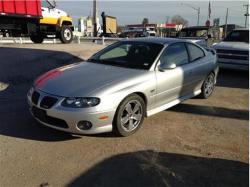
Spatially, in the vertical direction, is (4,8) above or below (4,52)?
above

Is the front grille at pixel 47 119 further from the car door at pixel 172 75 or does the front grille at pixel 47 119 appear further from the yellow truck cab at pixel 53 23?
the yellow truck cab at pixel 53 23

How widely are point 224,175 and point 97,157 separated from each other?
5.30ft

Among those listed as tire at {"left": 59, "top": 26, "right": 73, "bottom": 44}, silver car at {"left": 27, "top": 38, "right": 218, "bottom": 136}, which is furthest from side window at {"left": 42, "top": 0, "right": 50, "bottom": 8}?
silver car at {"left": 27, "top": 38, "right": 218, "bottom": 136}

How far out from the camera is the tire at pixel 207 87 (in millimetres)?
7266

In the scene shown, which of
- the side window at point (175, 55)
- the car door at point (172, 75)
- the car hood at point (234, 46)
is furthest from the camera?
the car hood at point (234, 46)

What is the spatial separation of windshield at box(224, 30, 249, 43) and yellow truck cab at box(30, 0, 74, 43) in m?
8.71

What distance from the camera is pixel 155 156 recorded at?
14.6 feet

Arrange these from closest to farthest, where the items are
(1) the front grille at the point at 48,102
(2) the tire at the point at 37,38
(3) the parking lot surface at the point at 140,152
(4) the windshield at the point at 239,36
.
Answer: (3) the parking lot surface at the point at 140,152 < (1) the front grille at the point at 48,102 < (4) the windshield at the point at 239,36 < (2) the tire at the point at 37,38

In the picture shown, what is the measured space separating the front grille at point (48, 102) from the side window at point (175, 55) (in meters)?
2.07

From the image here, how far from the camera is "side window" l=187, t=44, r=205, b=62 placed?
6752mm

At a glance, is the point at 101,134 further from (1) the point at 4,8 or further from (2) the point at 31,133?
(1) the point at 4,8

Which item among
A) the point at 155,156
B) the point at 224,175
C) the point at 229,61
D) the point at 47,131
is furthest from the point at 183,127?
the point at 229,61

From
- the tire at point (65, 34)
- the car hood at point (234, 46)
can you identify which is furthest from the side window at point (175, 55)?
the tire at point (65, 34)

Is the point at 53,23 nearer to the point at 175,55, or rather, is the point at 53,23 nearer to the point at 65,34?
the point at 65,34
